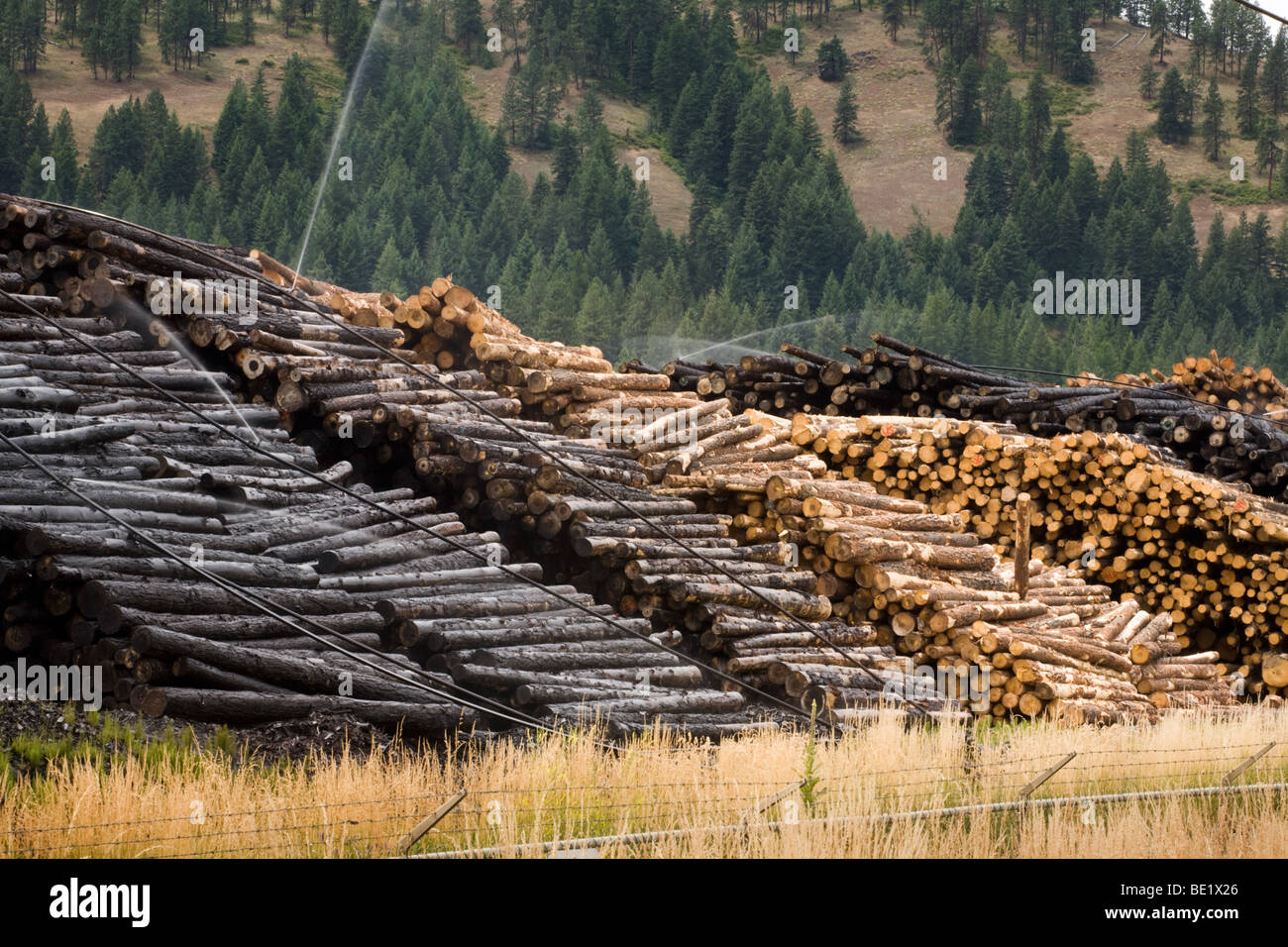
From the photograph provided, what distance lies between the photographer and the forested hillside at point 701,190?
82688 millimetres

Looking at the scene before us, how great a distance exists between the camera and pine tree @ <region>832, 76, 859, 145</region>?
117250mm

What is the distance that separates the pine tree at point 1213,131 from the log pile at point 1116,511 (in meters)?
103

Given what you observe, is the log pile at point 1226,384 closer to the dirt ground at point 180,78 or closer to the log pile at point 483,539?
the log pile at point 483,539

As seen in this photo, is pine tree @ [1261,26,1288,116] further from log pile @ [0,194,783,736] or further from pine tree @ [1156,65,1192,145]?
log pile @ [0,194,783,736]

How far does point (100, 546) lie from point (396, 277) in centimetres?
7203

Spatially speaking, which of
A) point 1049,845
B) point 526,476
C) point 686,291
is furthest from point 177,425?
point 686,291

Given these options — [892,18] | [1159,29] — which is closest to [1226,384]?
[1159,29]

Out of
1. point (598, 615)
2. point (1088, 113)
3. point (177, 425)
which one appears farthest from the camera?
point (1088, 113)

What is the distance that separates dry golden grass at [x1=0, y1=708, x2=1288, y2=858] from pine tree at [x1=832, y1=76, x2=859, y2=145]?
112 meters

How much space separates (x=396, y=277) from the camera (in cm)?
8031

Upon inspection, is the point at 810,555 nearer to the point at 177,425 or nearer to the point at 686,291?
the point at 177,425

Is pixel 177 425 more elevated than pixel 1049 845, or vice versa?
pixel 177 425

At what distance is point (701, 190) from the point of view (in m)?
106

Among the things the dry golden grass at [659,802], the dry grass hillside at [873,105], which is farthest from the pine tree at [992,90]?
the dry golden grass at [659,802]
